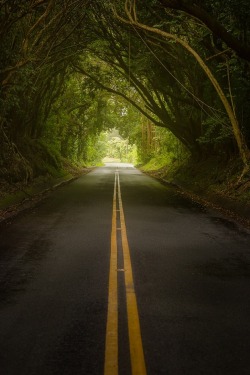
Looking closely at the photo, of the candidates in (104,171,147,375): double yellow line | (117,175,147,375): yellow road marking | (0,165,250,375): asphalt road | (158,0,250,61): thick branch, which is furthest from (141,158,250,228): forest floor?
(117,175,147,375): yellow road marking

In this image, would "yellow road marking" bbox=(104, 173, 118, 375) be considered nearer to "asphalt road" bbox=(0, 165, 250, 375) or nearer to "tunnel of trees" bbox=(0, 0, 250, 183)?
"asphalt road" bbox=(0, 165, 250, 375)

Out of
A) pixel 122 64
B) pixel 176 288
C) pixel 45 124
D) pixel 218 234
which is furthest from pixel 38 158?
pixel 176 288

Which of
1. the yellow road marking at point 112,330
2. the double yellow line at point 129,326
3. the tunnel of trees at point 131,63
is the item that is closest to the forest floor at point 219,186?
the tunnel of trees at point 131,63

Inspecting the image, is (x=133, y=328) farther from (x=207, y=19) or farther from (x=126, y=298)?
(x=207, y=19)

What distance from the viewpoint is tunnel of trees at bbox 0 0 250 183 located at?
14914 mm

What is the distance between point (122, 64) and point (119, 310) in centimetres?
2172

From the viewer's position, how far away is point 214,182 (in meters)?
21.7

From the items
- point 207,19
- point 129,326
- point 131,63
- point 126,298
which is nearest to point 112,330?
point 129,326

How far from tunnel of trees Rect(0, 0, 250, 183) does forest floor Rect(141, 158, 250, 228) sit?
2.39ft

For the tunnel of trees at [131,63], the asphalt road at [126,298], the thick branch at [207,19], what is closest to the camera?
the asphalt road at [126,298]

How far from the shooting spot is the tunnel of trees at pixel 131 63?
1491 cm

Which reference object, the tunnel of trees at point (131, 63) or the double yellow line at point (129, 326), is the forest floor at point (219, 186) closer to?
the tunnel of trees at point (131, 63)

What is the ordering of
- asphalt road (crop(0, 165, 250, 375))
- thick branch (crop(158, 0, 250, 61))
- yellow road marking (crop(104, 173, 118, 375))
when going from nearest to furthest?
1. yellow road marking (crop(104, 173, 118, 375))
2. asphalt road (crop(0, 165, 250, 375))
3. thick branch (crop(158, 0, 250, 61))

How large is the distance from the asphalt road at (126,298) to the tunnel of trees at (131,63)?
6.14m
